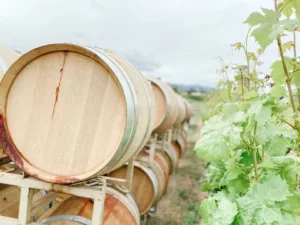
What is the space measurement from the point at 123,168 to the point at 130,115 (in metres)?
2.15

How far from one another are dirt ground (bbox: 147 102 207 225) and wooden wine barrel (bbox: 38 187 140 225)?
8.15 feet

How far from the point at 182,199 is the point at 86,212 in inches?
173

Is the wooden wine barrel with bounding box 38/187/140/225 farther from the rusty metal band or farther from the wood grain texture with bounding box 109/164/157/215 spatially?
the wood grain texture with bounding box 109/164/157/215

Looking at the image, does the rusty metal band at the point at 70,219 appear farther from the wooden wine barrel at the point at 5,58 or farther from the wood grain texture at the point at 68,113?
the wooden wine barrel at the point at 5,58

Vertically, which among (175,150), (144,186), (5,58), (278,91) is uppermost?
(175,150)

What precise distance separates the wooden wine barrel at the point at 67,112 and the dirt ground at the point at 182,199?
3300mm

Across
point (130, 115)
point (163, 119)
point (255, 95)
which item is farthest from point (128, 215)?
point (163, 119)

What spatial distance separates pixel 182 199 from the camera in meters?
6.36

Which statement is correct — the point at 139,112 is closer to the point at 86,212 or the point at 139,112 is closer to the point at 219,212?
the point at 86,212

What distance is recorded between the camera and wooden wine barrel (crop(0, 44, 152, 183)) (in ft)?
6.25

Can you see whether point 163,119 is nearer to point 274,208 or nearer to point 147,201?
point 147,201

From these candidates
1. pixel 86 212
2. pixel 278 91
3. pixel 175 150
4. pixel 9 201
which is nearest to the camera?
pixel 278 91

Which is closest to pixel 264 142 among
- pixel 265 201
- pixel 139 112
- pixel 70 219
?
pixel 265 201

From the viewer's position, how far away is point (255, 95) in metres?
1.25
